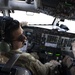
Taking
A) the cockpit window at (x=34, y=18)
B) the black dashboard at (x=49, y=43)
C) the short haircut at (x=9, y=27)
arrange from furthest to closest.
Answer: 1. the cockpit window at (x=34, y=18)
2. the black dashboard at (x=49, y=43)
3. the short haircut at (x=9, y=27)

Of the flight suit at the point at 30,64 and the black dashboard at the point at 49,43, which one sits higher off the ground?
the flight suit at the point at 30,64

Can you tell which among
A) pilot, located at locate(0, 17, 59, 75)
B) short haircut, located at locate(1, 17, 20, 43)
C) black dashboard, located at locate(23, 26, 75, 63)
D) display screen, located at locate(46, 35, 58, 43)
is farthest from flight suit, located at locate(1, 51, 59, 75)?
display screen, located at locate(46, 35, 58, 43)

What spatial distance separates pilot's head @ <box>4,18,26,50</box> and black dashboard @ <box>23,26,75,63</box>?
1.39 meters

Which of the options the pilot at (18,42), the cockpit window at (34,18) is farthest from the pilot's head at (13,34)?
the cockpit window at (34,18)

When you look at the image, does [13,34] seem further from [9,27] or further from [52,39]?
[52,39]

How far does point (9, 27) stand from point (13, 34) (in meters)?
0.10

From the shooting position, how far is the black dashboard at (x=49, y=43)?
3149 mm

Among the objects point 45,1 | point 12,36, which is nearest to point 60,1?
point 45,1

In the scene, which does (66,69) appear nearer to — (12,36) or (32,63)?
(32,63)

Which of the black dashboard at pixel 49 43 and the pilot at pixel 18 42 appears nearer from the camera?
the pilot at pixel 18 42

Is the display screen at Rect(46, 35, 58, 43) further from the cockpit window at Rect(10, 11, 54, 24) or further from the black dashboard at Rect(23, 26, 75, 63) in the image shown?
the cockpit window at Rect(10, 11, 54, 24)

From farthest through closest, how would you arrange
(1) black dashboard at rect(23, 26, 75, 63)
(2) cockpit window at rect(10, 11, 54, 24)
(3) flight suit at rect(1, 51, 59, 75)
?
(2) cockpit window at rect(10, 11, 54, 24)
(1) black dashboard at rect(23, 26, 75, 63)
(3) flight suit at rect(1, 51, 59, 75)

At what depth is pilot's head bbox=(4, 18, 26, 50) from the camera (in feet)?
5.22

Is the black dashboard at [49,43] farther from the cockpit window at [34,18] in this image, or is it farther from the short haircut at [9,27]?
the short haircut at [9,27]
